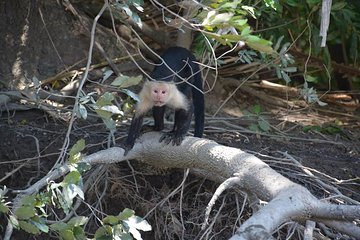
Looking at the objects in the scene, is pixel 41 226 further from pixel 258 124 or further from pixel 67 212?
pixel 258 124

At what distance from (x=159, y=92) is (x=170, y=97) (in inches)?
3.9

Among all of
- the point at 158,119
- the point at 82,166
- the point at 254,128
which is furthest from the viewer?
the point at 254,128

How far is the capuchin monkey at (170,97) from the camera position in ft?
13.1

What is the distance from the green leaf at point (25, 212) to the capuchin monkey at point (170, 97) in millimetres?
1173

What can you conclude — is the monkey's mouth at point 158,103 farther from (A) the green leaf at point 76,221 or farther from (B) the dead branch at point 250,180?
(A) the green leaf at point 76,221

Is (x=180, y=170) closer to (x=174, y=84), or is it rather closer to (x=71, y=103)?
(x=174, y=84)

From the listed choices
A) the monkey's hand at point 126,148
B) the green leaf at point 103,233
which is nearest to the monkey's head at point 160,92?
the monkey's hand at point 126,148

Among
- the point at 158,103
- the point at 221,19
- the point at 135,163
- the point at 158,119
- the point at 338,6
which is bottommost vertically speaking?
the point at 135,163

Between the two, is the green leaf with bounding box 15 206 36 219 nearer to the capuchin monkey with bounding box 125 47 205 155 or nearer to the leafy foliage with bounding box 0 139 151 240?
the leafy foliage with bounding box 0 139 151 240

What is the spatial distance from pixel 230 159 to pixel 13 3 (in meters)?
2.52

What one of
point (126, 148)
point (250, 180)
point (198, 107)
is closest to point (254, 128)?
point (198, 107)

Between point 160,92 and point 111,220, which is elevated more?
point 160,92

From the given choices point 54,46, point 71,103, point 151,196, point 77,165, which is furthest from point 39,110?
point 77,165

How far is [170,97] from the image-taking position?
410 cm
